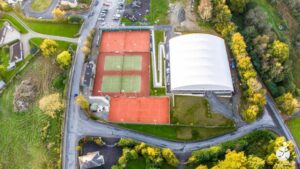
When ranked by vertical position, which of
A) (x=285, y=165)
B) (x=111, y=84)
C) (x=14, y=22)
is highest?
(x=14, y=22)

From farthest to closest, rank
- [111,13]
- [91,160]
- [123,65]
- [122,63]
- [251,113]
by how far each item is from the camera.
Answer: [111,13] < [122,63] < [123,65] < [251,113] < [91,160]

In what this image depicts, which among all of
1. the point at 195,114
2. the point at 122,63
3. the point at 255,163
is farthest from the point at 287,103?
the point at 122,63

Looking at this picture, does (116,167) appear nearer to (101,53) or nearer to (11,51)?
(101,53)

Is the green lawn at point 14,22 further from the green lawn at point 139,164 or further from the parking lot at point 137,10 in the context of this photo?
the green lawn at point 139,164

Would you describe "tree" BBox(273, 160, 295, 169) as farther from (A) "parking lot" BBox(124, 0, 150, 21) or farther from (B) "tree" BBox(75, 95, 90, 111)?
(A) "parking lot" BBox(124, 0, 150, 21)

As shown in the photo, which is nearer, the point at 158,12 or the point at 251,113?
the point at 251,113

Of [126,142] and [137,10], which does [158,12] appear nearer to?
[137,10]

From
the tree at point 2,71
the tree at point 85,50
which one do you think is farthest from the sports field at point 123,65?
the tree at point 2,71

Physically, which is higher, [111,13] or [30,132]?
[111,13]
